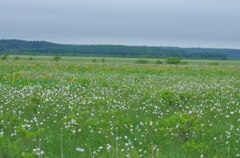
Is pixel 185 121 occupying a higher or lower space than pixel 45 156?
higher

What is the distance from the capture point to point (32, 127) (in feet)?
24.1

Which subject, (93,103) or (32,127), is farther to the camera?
(93,103)

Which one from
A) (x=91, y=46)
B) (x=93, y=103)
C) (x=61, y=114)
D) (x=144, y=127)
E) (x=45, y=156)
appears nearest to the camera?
(x=45, y=156)

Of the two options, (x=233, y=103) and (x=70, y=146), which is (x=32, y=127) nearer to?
(x=70, y=146)

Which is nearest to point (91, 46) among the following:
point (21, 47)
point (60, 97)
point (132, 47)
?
point (132, 47)

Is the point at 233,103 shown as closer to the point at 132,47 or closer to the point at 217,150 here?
the point at 217,150

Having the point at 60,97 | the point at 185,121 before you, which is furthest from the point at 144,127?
the point at 60,97

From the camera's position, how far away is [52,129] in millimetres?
7355

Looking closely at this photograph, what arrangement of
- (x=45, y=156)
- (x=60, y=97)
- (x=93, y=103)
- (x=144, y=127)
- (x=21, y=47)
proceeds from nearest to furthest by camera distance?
1. (x=45, y=156)
2. (x=144, y=127)
3. (x=93, y=103)
4. (x=60, y=97)
5. (x=21, y=47)

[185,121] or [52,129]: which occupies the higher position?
[185,121]

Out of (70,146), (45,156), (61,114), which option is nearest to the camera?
(45,156)

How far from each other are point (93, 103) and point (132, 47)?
126m

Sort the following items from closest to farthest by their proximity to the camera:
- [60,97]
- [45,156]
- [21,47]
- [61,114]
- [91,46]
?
[45,156]
[61,114]
[60,97]
[91,46]
[21,47]

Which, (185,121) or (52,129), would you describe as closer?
(185,121)
